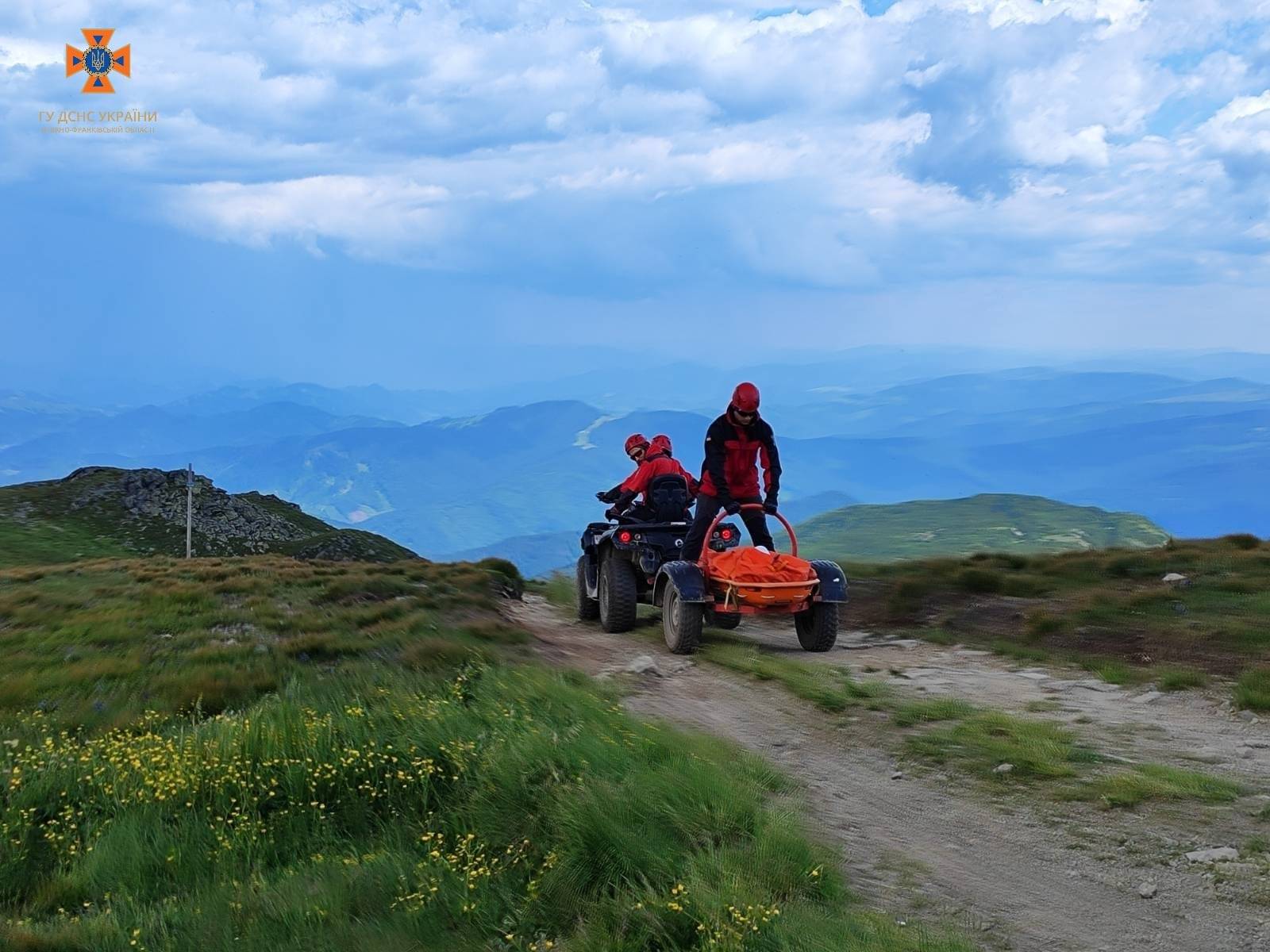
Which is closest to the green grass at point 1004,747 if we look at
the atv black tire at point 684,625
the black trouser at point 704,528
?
the atv black tire at point 684,625

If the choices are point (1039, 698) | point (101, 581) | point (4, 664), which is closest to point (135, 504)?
point (101, 581)

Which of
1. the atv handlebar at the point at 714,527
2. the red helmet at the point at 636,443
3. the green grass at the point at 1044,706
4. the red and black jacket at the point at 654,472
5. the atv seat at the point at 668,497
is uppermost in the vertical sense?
the red helmet at the point at 636,443

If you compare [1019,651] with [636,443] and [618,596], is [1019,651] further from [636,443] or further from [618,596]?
[636,443]

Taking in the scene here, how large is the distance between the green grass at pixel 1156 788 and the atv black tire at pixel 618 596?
697 centimetres

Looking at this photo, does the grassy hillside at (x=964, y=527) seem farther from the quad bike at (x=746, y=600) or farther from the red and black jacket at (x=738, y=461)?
the quad bike at (x=746, y=600)

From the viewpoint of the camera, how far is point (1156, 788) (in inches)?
213

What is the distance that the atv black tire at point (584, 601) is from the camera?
13.2 m

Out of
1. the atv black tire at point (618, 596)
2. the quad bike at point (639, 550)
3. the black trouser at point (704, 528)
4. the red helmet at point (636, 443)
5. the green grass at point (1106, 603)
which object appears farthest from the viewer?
the red helmet at point (636, 443)

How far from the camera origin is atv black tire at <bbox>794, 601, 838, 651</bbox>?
10223mm

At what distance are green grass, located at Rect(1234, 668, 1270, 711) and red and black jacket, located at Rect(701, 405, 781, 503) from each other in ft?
15.4

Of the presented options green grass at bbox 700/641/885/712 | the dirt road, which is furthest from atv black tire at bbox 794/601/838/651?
the dirt road

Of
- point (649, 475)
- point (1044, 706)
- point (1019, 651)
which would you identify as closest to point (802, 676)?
point (1044, 706)

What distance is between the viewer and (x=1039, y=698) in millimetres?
7816

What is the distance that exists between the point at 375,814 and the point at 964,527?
374ft
